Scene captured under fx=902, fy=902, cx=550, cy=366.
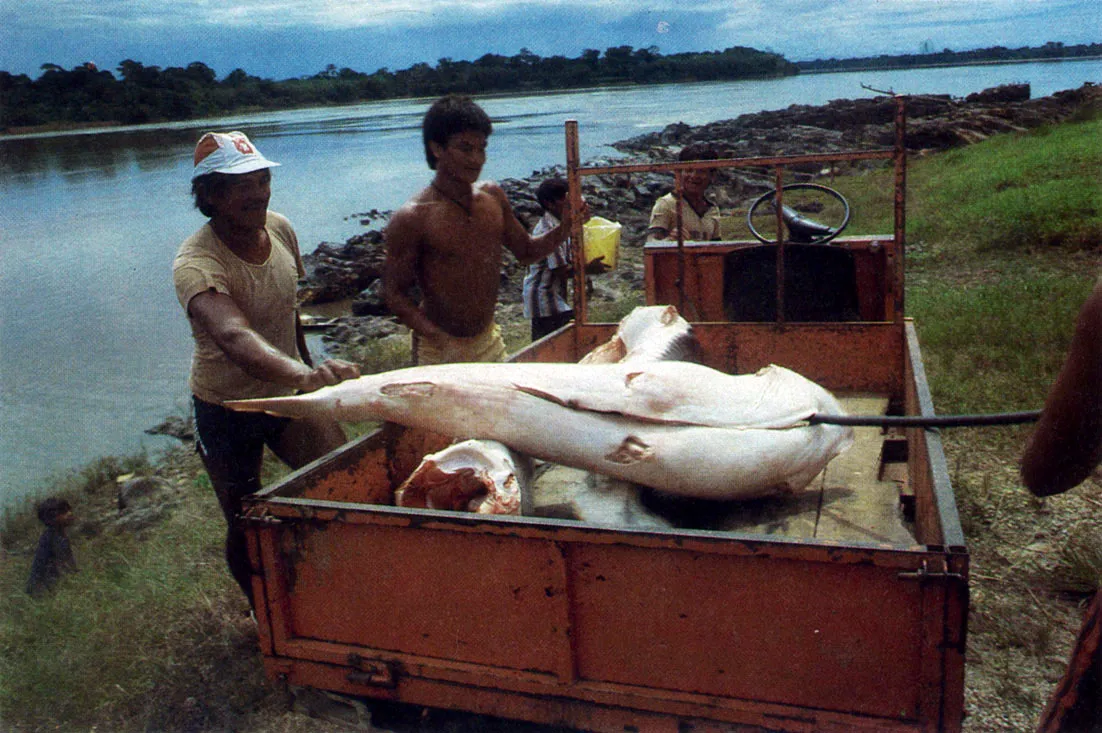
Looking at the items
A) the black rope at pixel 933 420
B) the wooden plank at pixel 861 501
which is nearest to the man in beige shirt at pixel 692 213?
the wooden plank at pixel 861 501

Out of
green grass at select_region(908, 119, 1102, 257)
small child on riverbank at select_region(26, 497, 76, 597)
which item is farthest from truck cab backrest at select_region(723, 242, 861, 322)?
green grass at select_region(908, 119, 1102, 257)

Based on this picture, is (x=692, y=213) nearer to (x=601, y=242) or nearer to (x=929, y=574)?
(x=601, y=242)

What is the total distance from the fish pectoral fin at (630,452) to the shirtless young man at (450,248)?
1803 millimetres

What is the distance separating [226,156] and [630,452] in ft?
6.43

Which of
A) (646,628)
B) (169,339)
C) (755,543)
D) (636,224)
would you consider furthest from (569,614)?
(636,224)

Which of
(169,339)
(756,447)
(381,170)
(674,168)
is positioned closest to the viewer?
(756,447)

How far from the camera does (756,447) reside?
2.64m

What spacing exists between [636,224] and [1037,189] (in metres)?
7.56

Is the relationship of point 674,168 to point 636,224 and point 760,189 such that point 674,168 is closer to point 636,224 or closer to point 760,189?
point 636,224

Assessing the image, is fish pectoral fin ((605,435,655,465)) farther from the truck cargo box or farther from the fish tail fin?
the fish tail fin

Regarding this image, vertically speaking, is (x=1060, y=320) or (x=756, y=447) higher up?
(x=756, y=447)

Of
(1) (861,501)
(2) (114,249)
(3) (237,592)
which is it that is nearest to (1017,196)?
(1) (861,501)

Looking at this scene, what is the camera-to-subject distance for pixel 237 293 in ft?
11.6

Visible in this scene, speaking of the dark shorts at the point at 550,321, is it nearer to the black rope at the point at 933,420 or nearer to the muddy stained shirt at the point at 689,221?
the muddy stained shirt at the point at 689,221
